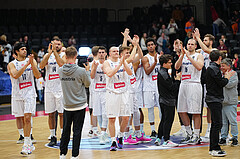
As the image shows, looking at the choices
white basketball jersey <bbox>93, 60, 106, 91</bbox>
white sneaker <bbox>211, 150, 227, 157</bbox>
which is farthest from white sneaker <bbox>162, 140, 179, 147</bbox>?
white basketball jersey <bbox>93, 60, 106, 91</bbox>

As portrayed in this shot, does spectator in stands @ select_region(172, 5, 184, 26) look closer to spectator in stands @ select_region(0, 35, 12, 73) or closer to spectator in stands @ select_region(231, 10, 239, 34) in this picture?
spectator in stands @ select_region(231, 10, 239, 34)

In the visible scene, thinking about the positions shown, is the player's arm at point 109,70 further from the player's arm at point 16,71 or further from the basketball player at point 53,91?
the player's arm at point 16,71

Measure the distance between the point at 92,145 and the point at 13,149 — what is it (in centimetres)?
163

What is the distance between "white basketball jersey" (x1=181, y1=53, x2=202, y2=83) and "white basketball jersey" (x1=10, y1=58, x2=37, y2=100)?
3.13 metres

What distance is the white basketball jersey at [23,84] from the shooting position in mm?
7855

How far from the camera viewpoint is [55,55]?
7.92 m

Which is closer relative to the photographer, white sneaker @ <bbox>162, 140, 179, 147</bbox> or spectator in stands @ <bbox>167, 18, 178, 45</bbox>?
white sneaker @ <bbox>162, 140, 179, 147</bbox>

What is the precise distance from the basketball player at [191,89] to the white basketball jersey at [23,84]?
3.03m

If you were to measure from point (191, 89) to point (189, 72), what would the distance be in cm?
35

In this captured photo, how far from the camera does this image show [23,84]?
25.9 ft

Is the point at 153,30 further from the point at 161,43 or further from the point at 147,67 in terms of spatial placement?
the point at 147,67

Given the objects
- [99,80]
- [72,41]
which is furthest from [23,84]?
[72,41]

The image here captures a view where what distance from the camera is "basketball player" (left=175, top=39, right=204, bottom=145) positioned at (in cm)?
788

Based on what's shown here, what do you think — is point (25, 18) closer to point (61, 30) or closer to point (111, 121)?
point (61, 30)
